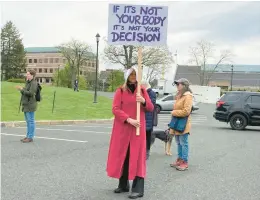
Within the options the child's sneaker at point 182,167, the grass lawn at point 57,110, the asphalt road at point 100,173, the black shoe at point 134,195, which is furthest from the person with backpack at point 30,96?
the grass lawn at point 57,110

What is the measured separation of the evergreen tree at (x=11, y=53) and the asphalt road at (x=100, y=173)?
76532mm

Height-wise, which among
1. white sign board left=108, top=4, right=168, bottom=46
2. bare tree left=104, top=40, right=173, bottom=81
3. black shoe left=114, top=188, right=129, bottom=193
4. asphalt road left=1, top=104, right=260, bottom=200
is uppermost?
bare tree left=104, top=40, right=173, bottom=81

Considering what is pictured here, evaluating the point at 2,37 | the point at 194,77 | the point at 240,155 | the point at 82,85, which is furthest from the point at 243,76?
the point at 240,155

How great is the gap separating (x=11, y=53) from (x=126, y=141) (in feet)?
276

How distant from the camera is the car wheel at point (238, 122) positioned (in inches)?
646

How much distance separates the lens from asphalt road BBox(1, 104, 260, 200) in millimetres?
5371

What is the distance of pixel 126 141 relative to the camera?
5.19 m

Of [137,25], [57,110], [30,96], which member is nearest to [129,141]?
[137,25]

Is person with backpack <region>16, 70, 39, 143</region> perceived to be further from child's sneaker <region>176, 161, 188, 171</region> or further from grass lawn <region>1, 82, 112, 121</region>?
grass lawn <region>1, 82, 112, 121</region>

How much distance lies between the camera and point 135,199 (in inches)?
202

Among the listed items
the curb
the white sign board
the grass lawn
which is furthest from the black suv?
the white sign board

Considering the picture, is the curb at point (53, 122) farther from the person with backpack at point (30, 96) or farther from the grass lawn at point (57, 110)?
the person with backpack at point (30, 96)

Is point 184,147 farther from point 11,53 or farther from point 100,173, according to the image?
point 11,53

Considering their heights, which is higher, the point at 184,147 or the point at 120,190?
the point at 184,147
